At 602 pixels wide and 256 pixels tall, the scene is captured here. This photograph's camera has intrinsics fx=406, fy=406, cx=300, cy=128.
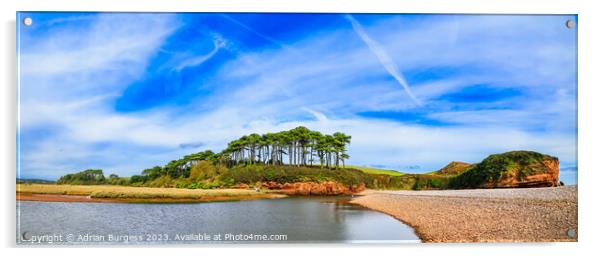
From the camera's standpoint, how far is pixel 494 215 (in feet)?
17.6

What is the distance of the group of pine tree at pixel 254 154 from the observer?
5.39m

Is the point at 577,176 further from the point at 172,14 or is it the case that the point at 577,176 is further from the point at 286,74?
the point at 172,14

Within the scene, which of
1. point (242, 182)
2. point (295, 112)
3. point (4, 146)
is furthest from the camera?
point (242, 182)

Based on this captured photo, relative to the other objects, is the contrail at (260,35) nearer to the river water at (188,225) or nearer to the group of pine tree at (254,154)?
the group of pine tree at (254,154)

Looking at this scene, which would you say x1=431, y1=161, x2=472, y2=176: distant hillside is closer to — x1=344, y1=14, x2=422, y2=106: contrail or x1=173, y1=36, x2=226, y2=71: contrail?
x1=344, y1=14, x2=422, y2=106: contrail

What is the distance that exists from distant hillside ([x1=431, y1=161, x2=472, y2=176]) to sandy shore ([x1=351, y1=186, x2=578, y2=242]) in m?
0.28

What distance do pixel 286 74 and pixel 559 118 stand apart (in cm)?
365

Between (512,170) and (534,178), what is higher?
(512,170)

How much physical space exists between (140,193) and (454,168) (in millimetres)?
4236

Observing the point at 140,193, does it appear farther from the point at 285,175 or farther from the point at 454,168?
the point at 454,168

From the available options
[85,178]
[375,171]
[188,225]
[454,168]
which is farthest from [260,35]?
[454,168]

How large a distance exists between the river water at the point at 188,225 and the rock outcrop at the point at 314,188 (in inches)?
13.2
